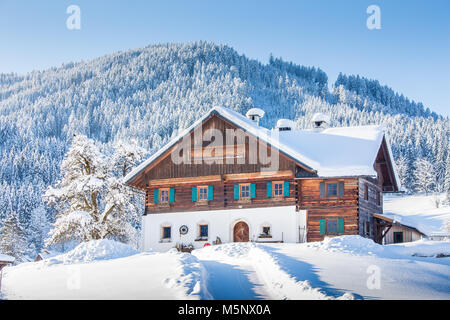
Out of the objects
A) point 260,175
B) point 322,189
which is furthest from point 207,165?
point 322,189

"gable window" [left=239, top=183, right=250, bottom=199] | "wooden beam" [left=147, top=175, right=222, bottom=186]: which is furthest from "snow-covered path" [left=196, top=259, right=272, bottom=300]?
"wooden beam" [left=147, top=175, right=222, bottom=186]

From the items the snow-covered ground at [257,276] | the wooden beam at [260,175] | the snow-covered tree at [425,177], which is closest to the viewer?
the snow-covered ground at [257,276]

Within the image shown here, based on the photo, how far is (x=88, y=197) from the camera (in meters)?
39.6

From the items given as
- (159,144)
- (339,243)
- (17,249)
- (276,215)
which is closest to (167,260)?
(339,243)

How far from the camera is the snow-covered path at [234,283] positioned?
44.4ft

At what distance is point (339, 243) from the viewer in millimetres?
24328

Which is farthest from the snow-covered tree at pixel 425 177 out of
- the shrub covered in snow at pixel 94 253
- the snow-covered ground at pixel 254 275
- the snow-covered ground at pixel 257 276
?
the shrub covered in snow at pixel 94 253

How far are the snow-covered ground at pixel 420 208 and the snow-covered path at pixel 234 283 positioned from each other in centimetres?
5141

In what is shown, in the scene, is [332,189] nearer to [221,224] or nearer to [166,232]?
[221,224]

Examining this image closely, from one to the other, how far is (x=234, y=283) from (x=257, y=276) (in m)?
1.56

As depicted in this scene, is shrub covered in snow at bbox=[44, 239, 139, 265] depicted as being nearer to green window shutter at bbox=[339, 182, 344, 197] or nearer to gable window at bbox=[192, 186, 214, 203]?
gable window at bbox=[192, 186, 214, 203]

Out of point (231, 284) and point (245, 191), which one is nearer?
point (231, 284)

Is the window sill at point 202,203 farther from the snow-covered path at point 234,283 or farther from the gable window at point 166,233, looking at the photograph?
the snow-covered path at point 234,283
